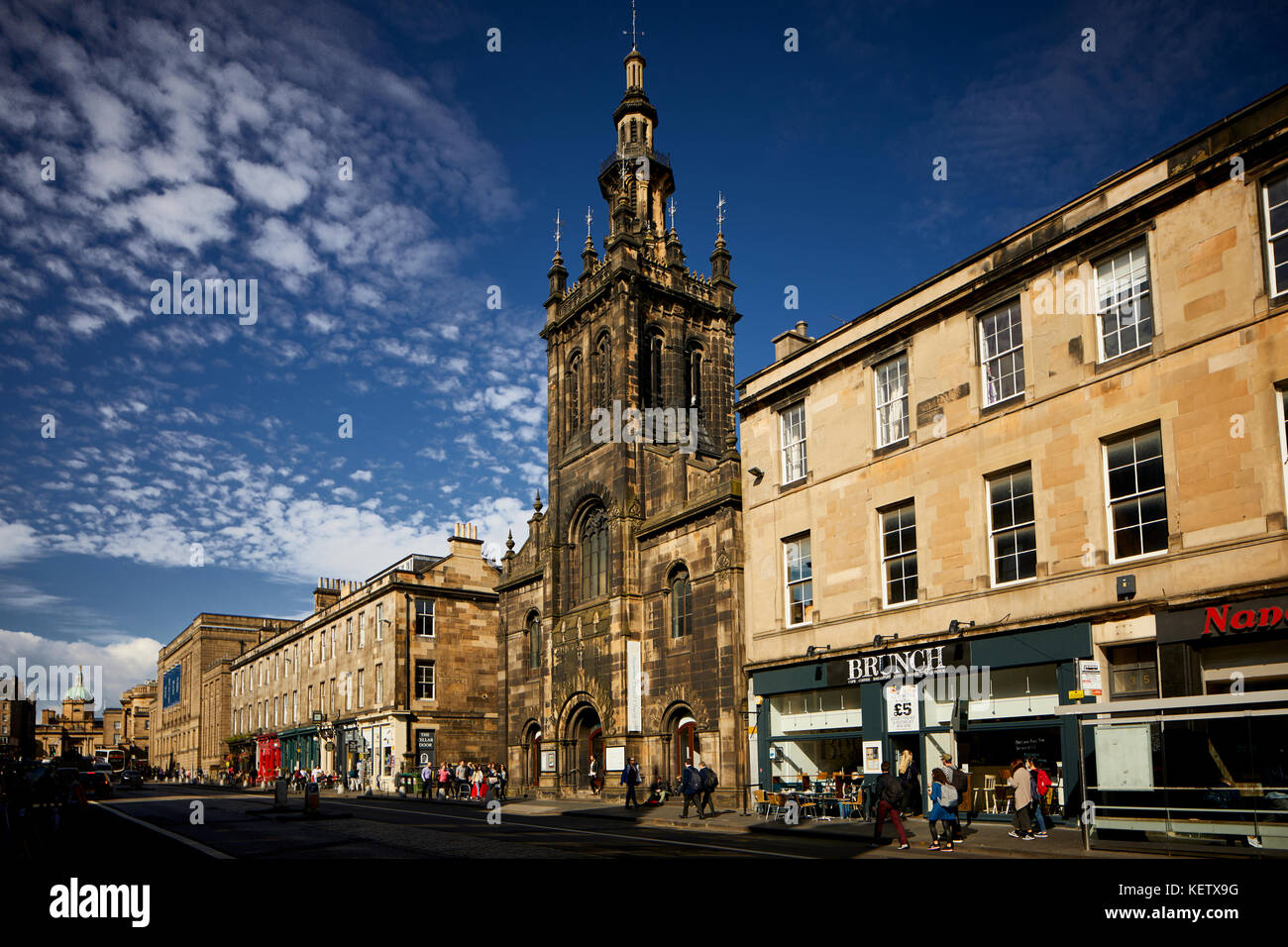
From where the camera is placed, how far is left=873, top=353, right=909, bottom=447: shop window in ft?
78.7

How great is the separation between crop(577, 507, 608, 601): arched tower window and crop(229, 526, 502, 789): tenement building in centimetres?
1251

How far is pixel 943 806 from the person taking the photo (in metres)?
16.5

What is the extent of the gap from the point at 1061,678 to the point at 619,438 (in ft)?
66.3

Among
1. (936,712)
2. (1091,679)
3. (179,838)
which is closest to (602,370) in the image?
(936,712)

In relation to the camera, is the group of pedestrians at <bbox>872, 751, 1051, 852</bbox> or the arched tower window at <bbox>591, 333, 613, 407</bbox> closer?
the group of pedestrians at <bbox>872, 751, 1051, 852</bbox>

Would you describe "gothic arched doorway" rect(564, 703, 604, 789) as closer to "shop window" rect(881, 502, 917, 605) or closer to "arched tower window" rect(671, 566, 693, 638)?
"arched tower window" rect(671, 566, 693, 638)

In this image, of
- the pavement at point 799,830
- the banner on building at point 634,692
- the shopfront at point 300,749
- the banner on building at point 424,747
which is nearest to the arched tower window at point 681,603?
the banner on building at point 634,692

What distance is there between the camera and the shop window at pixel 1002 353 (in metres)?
21.3

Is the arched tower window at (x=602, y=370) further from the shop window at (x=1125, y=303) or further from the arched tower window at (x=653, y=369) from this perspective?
the shop window at (x=1125, y=303)

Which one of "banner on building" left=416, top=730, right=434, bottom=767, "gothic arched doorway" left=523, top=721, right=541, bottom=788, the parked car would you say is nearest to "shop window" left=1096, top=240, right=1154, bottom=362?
"gothic arched doorway" left=523, top=721, right=541, bottom=788

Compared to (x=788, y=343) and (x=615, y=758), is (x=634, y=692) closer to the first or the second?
(x=615, y=758)
